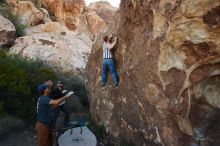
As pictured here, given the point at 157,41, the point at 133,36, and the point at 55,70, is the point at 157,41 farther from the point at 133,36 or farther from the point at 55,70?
the point at 55,70

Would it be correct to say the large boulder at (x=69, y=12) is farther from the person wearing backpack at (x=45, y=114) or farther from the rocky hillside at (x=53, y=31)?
the person wearing backpack at (x=45, y=114)

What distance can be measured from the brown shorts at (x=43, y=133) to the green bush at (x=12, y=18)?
12767mm

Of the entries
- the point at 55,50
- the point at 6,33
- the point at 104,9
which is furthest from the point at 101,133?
the point at 104,9

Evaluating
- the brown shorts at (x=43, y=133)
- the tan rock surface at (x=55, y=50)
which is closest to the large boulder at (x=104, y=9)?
the tan rock surface at (x=55, y=50)

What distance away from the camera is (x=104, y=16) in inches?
1704

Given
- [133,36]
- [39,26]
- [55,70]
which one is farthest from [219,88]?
[39,26]

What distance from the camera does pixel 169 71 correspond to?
9383mm

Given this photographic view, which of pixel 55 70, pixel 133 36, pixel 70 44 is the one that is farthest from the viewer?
pixel 70 44

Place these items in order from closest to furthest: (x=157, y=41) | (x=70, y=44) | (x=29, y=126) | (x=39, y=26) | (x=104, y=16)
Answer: (x=157, y=41) → (x=29, y=126) → (x=70, y=44) → (x=39, y=26) → (x=104, y=16)

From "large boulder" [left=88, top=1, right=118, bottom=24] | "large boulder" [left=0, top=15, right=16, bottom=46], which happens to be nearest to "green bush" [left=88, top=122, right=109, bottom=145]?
"large boulder" [left=0, top=15, right=16, bottom=46]

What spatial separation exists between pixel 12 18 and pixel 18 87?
10.2m

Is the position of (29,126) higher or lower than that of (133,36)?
lower

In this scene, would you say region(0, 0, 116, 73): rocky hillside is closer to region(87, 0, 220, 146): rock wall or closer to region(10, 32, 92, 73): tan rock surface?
region(10, 32, 92, 73): tan rock surface

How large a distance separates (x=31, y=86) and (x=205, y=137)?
8.23m
